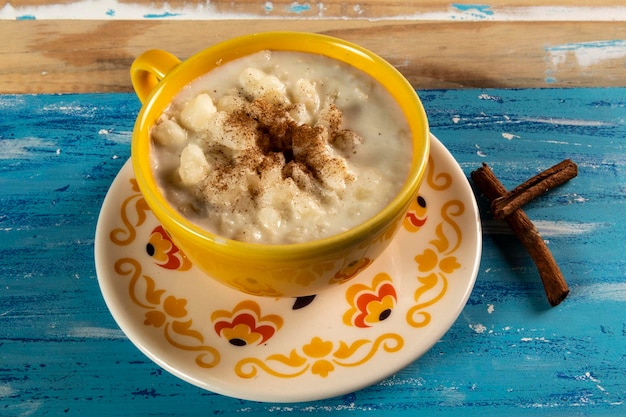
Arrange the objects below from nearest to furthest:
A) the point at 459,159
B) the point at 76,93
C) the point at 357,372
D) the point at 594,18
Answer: the point at 357,372 → the point at 459,159 → the point at 76,93 → the point at 594,18

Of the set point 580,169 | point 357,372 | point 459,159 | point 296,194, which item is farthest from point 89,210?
point 580,169

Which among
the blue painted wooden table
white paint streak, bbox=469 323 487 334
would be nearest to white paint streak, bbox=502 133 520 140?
the blue painted wooden table

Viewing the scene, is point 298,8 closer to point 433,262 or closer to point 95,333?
point 433,262

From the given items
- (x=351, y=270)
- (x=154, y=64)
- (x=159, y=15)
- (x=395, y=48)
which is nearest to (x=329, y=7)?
(x=395, y=48)

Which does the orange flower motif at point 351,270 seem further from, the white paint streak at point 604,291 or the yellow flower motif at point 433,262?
the white paint streak at point 604,291

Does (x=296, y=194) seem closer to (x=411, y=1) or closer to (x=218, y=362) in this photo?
(x=218, y=362)
